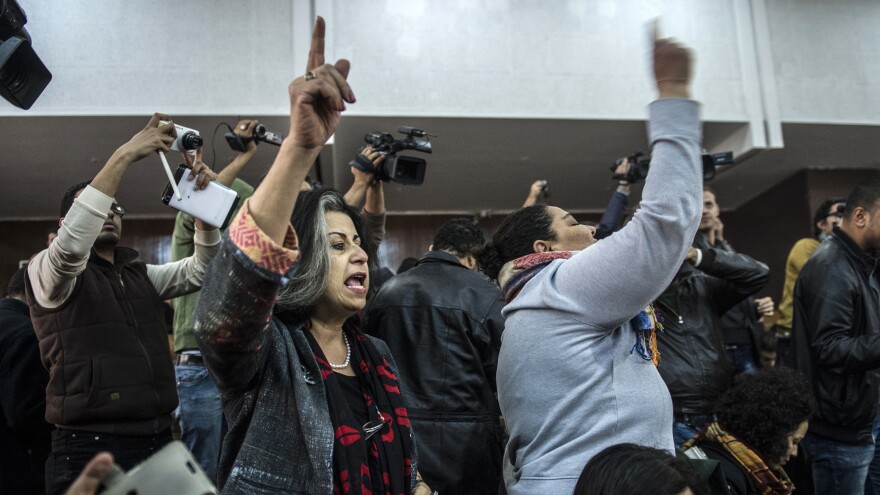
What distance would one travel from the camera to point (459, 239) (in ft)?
9.10

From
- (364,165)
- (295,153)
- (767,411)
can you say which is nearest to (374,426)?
(295,153)

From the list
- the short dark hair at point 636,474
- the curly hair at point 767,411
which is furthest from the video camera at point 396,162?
the short dark hair at point 636,474

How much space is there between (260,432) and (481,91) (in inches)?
169

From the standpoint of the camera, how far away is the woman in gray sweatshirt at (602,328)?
1.25 metres

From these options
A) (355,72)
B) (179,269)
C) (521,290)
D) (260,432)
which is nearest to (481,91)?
(355,72)

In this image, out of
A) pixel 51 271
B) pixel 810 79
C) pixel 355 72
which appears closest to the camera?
pixel 51 271

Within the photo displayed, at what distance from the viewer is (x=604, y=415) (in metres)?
1.42

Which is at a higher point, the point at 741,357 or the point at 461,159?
the point at 461,159

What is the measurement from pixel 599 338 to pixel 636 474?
0.25m

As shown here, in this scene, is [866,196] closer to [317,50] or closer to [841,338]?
[841,338]

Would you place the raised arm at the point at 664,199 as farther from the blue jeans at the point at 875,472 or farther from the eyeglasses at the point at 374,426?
the blue jeans at the point at 875,472

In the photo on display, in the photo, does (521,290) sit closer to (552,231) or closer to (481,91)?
(552,231)

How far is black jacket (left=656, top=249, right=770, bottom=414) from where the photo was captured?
2727 millimetres

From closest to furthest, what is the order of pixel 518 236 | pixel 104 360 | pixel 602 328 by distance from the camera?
pixel 602 328 < pixel 518 236 < pixel 104 360
